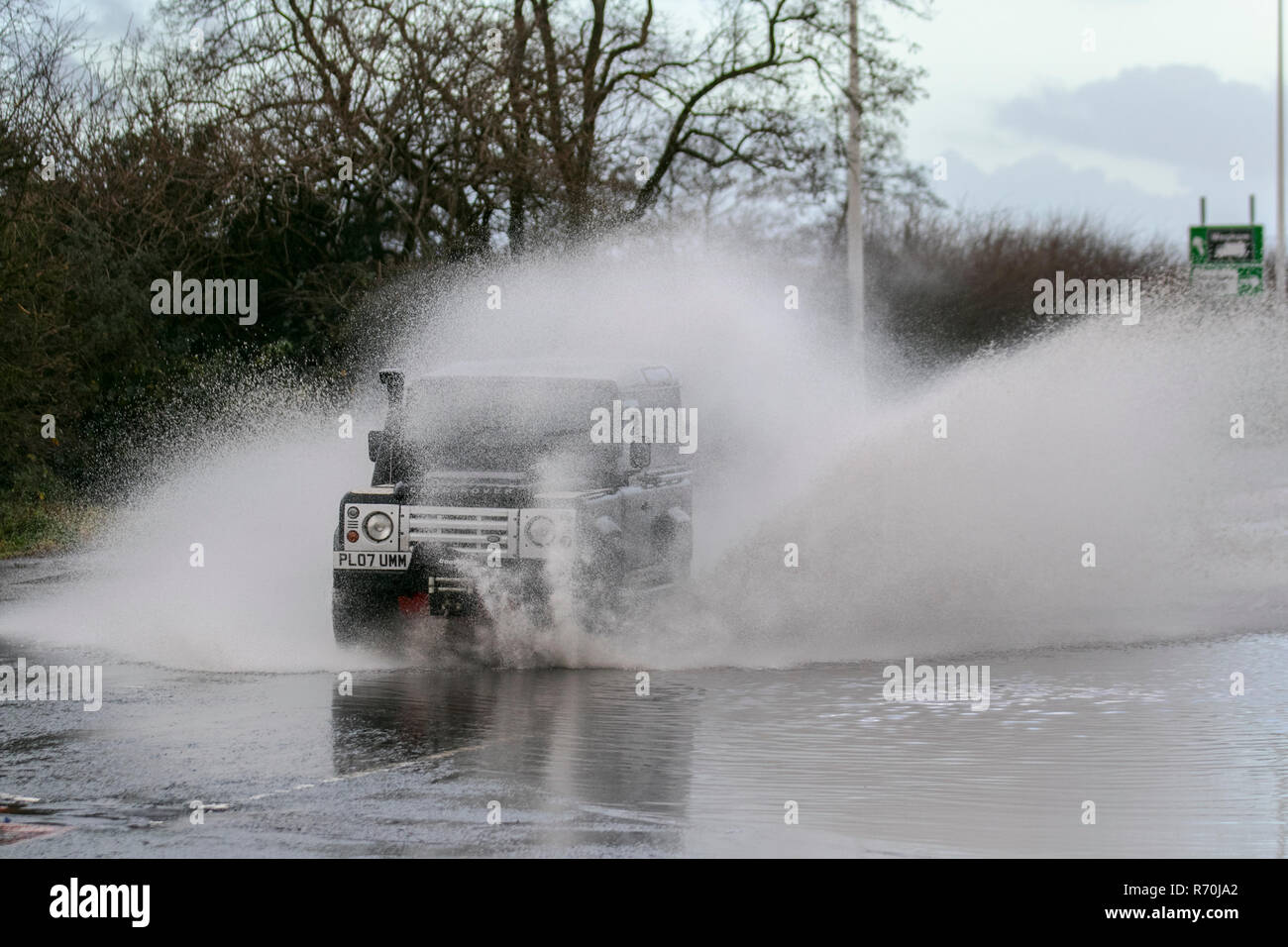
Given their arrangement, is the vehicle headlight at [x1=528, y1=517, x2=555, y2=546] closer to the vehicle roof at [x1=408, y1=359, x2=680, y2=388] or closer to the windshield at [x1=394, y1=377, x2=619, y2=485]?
the windshield at [x1=394, y1=377, x2=619, y2=485]

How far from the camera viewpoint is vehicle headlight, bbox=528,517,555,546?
11531 millimetres

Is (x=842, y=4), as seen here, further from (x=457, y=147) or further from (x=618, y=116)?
(x=457, y=147)

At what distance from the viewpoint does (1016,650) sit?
12.5 meters

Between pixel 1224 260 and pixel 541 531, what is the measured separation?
22431 mm

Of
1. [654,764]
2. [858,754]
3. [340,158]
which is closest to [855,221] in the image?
[340,158]

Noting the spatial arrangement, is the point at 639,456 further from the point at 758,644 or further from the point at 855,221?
the point at 855,221

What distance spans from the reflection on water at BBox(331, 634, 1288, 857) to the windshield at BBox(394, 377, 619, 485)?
152cm

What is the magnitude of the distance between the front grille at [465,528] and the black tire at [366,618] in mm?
511

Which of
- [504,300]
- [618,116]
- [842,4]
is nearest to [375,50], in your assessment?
[618,116]

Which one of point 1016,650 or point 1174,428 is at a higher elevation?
point 1174,428

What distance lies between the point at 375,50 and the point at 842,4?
7.94m

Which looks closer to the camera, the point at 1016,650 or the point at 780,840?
the point at 780,840

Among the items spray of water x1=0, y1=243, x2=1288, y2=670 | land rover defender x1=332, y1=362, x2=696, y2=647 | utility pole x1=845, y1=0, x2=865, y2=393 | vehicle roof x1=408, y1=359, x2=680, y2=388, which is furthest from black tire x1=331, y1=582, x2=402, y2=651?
utility pole x1=845, y1=0, x2=865, y2=393
